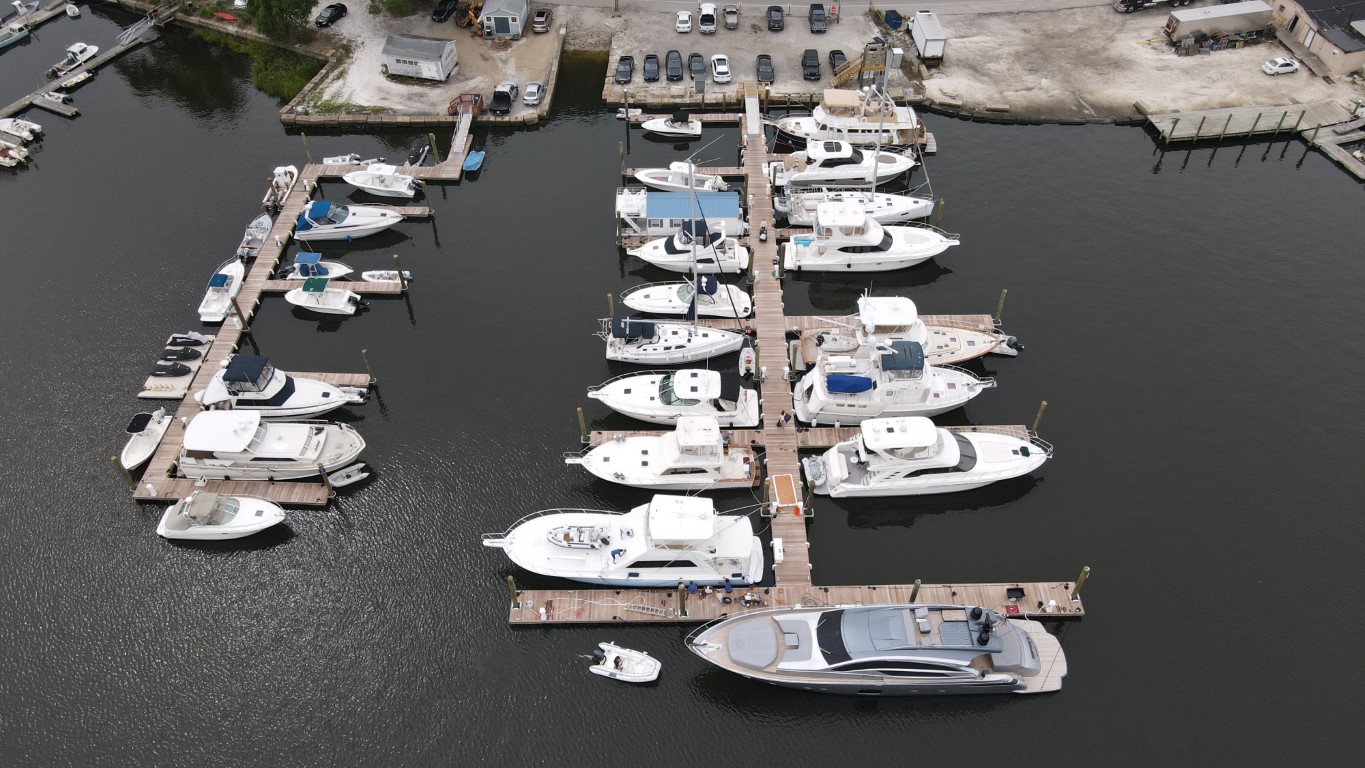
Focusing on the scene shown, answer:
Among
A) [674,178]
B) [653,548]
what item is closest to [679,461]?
[653,548]

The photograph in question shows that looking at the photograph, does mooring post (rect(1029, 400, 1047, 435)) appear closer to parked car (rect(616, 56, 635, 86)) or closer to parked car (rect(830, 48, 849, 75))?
parked car (rect(830, 48, 849, 75))

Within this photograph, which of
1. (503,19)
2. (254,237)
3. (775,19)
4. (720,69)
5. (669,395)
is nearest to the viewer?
(669,395)

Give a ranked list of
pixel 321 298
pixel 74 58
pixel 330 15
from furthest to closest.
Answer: pixel 330 15 < pixel 74 58 < pixel 321 298

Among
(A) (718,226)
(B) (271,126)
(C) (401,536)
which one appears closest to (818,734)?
(C) (401,536)

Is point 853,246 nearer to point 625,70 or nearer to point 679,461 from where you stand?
point 679,461

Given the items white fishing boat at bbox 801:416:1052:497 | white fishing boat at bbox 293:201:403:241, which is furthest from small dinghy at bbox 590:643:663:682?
white fishing boat at bbox 293:201:403:241

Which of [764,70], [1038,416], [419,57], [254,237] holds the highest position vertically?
[764,70]

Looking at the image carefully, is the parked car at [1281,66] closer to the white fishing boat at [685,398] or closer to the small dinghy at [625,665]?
the white fishing boat at [685,398]

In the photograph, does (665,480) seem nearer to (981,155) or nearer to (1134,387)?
(1134,387)
